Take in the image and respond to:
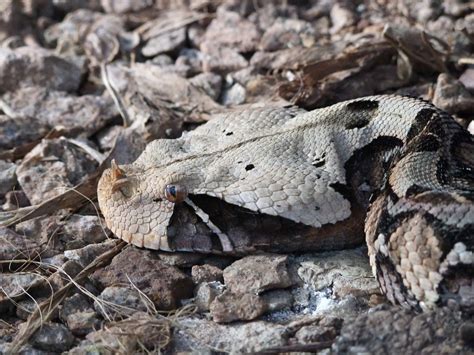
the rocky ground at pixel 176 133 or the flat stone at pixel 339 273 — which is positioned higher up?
the rocky ground at pixel 176 133

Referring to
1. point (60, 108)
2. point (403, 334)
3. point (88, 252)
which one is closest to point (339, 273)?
point (403, 334)

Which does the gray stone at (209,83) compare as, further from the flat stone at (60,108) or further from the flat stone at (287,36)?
the flat stone at (60,108)

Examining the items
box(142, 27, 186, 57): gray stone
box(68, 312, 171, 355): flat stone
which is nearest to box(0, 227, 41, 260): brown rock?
box(68, 312, 171, 355): flat stone

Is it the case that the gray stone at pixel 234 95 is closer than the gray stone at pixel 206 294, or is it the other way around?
the gray stone at pixel 206 294

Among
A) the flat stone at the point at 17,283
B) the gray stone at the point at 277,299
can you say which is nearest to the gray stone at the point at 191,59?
the flat stone at the point at 17,283

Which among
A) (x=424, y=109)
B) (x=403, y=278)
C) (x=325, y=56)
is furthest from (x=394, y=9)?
(x=403, y=278)

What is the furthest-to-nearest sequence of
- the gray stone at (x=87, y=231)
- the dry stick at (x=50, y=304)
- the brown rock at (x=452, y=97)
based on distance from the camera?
the brown rock at (x=452, y=97) → the gray stone at (x=87, y=231) → the dry stick at (x=50, y=304)

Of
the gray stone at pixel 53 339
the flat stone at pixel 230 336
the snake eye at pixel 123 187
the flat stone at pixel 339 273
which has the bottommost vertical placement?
the flat stone at pixel 339 273

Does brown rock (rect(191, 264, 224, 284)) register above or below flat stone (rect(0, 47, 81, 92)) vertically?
below

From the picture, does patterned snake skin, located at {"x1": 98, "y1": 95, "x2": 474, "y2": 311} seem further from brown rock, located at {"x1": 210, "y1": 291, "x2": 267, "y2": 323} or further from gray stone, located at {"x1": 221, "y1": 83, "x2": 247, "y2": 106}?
gray stone, located at {"x1": 221, "y1": 83, "x2": 247, "y2": 106}
